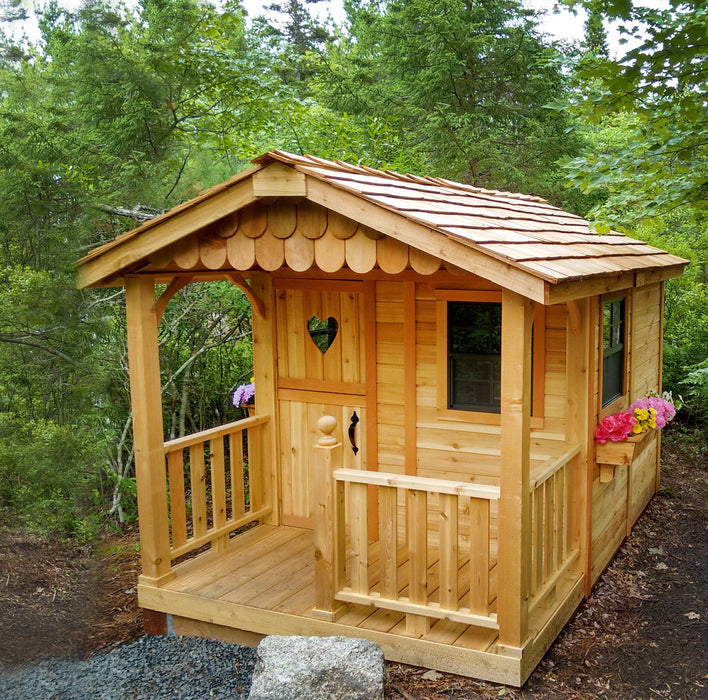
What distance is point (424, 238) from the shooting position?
12.0 feet

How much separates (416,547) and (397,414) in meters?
1.45

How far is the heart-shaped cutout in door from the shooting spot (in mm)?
5770

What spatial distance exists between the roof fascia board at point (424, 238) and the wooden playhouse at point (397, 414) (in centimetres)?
1

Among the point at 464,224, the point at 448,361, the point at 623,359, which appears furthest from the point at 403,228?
the point at 623,359

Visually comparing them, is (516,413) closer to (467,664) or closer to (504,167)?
(467,664)

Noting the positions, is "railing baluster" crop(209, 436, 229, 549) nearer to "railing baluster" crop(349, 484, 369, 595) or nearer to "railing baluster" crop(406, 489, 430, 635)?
"railing baluster" crop(349, 484, 369, 595)

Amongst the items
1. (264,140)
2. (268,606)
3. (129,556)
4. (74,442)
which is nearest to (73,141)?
(74,442)

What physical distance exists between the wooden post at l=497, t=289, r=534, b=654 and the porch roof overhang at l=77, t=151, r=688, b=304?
255mm

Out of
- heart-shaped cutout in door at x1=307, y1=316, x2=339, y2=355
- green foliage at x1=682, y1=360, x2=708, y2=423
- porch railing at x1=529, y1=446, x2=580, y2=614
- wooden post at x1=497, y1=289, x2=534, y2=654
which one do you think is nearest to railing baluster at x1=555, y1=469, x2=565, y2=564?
porch railing at x1=529, y1=446, x2=580, y2=614

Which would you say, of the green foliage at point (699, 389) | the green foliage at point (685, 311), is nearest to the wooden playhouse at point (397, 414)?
the green foliage at point (699, 389)

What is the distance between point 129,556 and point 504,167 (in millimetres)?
8146

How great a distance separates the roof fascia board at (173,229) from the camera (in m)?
4.04

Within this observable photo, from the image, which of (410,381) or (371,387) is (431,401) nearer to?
(410,381)

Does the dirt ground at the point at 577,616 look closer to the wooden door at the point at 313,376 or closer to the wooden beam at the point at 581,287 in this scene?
the wooden door at the point at 313,376
